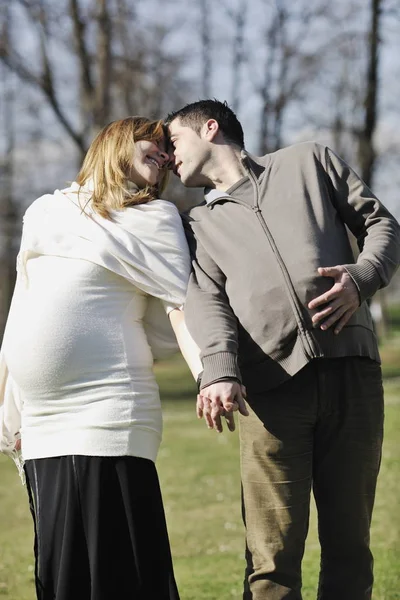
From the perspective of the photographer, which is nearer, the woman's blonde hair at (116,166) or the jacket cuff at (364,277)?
the jacket cuff at (364,277)

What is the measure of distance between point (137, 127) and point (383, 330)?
31850 millimetres

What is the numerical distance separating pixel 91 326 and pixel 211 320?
1.36 feet

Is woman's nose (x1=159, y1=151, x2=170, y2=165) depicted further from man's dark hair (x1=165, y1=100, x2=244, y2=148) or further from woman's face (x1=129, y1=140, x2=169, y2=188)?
man's dark hair (x1=165, y1=100, x2=244, y2=148)

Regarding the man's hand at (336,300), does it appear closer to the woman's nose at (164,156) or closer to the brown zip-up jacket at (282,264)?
the brown zip-up jacket at (282,264)

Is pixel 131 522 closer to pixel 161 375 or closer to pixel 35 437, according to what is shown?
pixel 35 437

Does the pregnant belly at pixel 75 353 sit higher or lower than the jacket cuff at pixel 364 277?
lower

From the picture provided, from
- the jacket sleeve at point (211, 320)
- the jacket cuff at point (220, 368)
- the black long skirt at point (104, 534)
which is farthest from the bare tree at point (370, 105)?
the black long skirt at point (104, 534)

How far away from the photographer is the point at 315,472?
3.35m

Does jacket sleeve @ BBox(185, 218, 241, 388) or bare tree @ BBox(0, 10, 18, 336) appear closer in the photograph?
jacket sleeve @ BBox(185, 218, 241, 388)

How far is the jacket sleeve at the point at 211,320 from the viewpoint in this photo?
10.2 feet

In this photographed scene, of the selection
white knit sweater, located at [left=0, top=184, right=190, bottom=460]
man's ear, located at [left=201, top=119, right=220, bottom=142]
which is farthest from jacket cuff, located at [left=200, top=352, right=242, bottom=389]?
man's ear, located at [left=201, top=119, right=220, bottom=142]

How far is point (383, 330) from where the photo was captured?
34406mm

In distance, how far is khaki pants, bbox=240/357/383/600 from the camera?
10.7 ft

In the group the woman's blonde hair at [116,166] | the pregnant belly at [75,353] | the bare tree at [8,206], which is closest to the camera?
the pregnant belly at [75,353]
